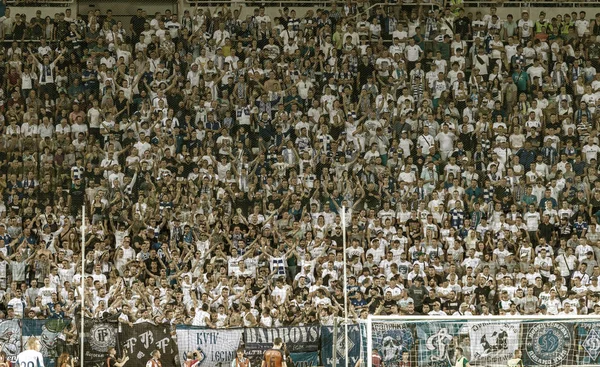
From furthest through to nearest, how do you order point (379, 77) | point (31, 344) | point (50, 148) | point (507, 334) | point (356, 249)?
point (379, 77) < point (50, 148) < point (356, 249) < point (507, 334) < point (31, 344)

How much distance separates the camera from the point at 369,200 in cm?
3844

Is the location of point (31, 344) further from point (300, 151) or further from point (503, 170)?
point (503, 170)

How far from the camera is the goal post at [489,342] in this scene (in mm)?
30781

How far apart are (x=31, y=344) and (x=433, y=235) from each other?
1527 cm

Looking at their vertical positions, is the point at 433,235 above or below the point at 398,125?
below

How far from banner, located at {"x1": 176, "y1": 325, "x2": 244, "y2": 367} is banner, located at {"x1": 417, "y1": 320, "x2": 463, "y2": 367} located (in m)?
4.48

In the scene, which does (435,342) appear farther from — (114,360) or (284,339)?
(114,360)

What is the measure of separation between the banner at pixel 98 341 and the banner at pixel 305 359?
4435 millimetres

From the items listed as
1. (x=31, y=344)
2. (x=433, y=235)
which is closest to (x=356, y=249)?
(x=433, y=235)

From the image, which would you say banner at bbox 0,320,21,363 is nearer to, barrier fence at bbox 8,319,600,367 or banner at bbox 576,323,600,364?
barrier fence at bbox 8,319,600,367

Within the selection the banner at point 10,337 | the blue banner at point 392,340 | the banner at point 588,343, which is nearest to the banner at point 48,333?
the banner at point 10,337

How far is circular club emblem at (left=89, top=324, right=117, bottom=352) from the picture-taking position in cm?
3139

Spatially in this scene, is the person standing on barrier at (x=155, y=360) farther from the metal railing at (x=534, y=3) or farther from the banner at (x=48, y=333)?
the metal railing at (x=534, y=3)

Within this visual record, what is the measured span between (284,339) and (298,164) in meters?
8.57
